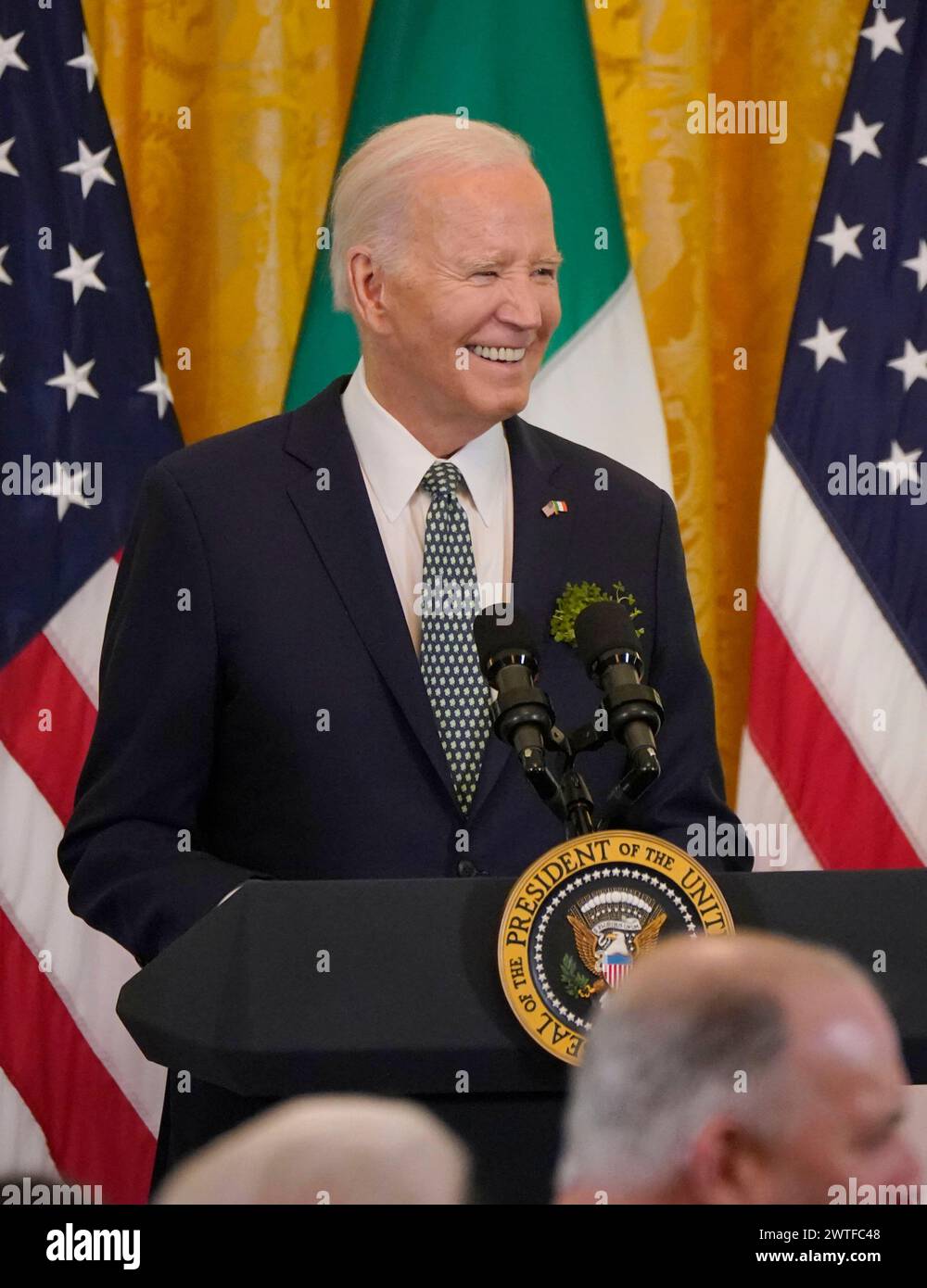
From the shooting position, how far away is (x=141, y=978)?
1864 millimetres

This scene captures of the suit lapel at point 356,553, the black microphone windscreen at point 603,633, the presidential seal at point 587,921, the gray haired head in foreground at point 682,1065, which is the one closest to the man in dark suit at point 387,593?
the suit lapel at point 356,553

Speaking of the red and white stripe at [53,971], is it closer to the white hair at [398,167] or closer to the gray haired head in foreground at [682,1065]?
the white hair at [398,167]

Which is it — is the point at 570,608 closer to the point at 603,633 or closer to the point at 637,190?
the point at 603,633

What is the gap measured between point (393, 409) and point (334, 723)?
487 mm

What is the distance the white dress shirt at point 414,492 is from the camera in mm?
2535

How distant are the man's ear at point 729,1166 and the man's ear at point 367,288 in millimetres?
1675

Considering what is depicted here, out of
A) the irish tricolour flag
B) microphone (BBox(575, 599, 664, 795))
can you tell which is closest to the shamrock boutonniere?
microphone (BBox(575, 599, 664, 795))

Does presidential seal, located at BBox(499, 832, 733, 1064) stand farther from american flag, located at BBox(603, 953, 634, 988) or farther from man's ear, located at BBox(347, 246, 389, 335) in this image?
man's ear, located at BBox(347, 246, 389, 335)

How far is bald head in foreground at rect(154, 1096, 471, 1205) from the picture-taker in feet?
3.12

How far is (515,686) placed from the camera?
1.90 meters

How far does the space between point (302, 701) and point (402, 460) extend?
1.29ft

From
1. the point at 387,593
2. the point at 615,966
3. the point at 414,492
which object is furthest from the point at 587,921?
the point at 414,492

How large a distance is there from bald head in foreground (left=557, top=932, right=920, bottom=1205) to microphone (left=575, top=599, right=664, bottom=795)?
697 millimetres

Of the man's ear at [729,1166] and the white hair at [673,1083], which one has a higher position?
the white hair at [673,1083]
